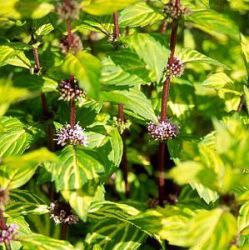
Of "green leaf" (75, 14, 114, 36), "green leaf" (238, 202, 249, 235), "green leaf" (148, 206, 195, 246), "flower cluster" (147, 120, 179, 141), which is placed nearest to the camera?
"green leaf" (148, 206, 195, 246)

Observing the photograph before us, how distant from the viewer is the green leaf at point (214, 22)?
4.92ft

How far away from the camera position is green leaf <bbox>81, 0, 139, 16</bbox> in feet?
4.54

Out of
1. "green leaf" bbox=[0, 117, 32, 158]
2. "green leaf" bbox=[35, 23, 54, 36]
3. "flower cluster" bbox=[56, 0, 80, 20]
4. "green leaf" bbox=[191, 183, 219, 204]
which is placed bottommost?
"green leaf" bbox=[191, 183, 219, 204]

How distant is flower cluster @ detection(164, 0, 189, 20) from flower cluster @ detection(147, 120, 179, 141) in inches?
16.6

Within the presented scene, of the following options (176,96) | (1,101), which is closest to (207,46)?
(176,96)

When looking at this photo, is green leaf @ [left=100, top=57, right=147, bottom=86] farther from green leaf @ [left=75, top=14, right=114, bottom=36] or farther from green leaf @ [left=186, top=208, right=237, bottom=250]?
green leaf @ [left=186, top=208, right=237, bottom=250]

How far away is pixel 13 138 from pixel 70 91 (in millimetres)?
320

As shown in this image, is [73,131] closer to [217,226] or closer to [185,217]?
[185,217]

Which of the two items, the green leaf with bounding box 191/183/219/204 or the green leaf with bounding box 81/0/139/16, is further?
the green leaf with bounding box 191/183/219/204

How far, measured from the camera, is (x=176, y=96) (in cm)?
239

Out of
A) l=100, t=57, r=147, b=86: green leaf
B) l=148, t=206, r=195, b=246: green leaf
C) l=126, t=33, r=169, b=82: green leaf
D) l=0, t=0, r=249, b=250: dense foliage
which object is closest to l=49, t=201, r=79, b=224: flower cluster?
l=0, t=0, r=249, b=250: dense foliage

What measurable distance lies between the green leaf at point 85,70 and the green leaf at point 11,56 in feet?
1.08

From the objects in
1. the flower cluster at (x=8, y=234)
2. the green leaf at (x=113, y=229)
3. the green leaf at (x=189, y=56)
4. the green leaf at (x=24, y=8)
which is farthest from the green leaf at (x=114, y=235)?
the green leaf at (x=24, y=8)

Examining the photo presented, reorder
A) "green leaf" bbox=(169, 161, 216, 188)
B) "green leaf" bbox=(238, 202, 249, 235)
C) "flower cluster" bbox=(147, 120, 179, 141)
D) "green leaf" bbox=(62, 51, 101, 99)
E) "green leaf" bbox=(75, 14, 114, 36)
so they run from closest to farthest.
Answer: "green leaf" bbox=(169, 161, 216, 188), "green leaf" bbox=(62, 51, 101, 99), "green leaf" bbox=(238, 202, 249, 235), "green leaf" bbox=(75, 14, 114, 36), "flower cluster" bbox=(147, 120, 179, 141)
